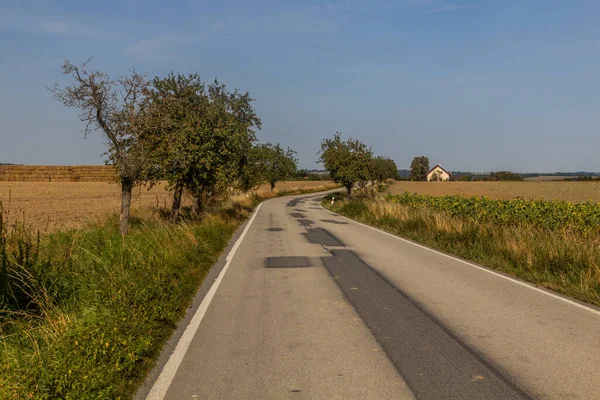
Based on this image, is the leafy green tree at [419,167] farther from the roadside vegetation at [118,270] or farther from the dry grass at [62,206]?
the roadside vegetation at [118,270]

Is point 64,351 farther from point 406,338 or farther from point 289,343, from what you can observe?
point 406,338

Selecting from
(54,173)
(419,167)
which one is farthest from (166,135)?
(419,167)

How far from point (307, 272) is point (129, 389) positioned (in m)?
6.41

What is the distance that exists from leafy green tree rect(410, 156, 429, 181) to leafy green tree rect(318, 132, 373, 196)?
149 m

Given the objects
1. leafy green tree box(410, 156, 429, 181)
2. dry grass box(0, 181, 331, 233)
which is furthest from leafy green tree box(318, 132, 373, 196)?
leafy green tree box(410, 156, 429, 181)

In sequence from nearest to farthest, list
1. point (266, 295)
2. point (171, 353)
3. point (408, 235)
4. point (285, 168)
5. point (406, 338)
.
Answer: point (171, 353) < point (406, 338) < point (266, 295) < point (408, 235) < point (285, 168)

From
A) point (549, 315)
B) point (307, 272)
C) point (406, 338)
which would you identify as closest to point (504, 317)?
point (549, 315)

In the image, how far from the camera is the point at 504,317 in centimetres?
692

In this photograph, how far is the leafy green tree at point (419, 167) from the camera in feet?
611

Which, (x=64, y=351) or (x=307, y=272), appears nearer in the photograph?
(x=64, y=351)

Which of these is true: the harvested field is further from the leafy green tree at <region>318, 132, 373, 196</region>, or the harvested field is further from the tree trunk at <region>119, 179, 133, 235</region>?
the tree trunk at <region>119, 179, 133, 235</region>

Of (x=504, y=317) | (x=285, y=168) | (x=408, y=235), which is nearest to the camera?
(x=504, y=317)

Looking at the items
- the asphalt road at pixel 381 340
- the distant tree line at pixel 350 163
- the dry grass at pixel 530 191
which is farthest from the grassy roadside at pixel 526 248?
the dry grass at pixel 530 191

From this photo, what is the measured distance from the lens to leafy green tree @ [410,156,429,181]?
186 meters
